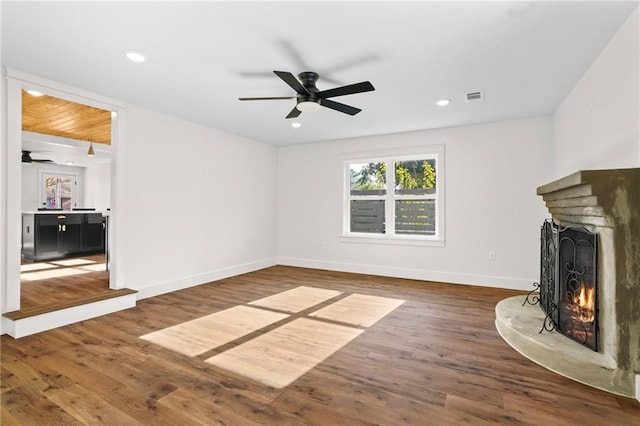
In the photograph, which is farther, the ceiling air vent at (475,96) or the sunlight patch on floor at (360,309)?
the ceiling air vent at (475,96)

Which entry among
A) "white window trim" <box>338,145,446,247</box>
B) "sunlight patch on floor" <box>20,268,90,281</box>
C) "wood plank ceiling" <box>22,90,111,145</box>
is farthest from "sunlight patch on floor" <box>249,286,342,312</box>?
"wood plank ceiling" <box>22,90,111,145</box>

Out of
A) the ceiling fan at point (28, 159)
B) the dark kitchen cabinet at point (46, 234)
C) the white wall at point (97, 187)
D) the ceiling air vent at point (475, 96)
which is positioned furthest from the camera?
the white wall at point (97, 187)

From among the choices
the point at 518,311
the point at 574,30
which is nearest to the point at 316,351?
the point at 518,311

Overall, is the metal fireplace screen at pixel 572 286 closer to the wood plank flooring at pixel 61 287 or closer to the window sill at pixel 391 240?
the window sill at pixel 391 240

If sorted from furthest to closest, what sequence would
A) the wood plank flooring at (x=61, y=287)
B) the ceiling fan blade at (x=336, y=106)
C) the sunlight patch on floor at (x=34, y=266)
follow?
the sunlight patch on floor at (x=34, y=266) < the wood plank flooring at (x=61, y=287) < the ceiling fan blade at (x=336, y=106)

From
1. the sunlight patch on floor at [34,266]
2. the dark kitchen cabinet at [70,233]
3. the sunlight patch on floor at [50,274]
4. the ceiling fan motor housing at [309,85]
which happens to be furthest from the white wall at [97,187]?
the ceiling fan motor housing at [309,85]

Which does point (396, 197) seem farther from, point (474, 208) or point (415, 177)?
point (474, 208)

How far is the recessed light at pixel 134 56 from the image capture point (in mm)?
2710

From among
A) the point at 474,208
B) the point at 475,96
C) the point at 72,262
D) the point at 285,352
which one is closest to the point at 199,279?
the point at 285,352

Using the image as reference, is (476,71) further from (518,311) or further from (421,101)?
Result: (518,311)

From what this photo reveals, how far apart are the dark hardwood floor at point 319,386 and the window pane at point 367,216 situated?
2.79 meters

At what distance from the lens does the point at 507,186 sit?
15.6 ft

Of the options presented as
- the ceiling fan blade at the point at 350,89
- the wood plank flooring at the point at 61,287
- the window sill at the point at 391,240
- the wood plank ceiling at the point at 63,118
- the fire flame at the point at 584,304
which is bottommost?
the wood plank flooring at the point at 61,287

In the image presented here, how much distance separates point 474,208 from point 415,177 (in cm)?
110
